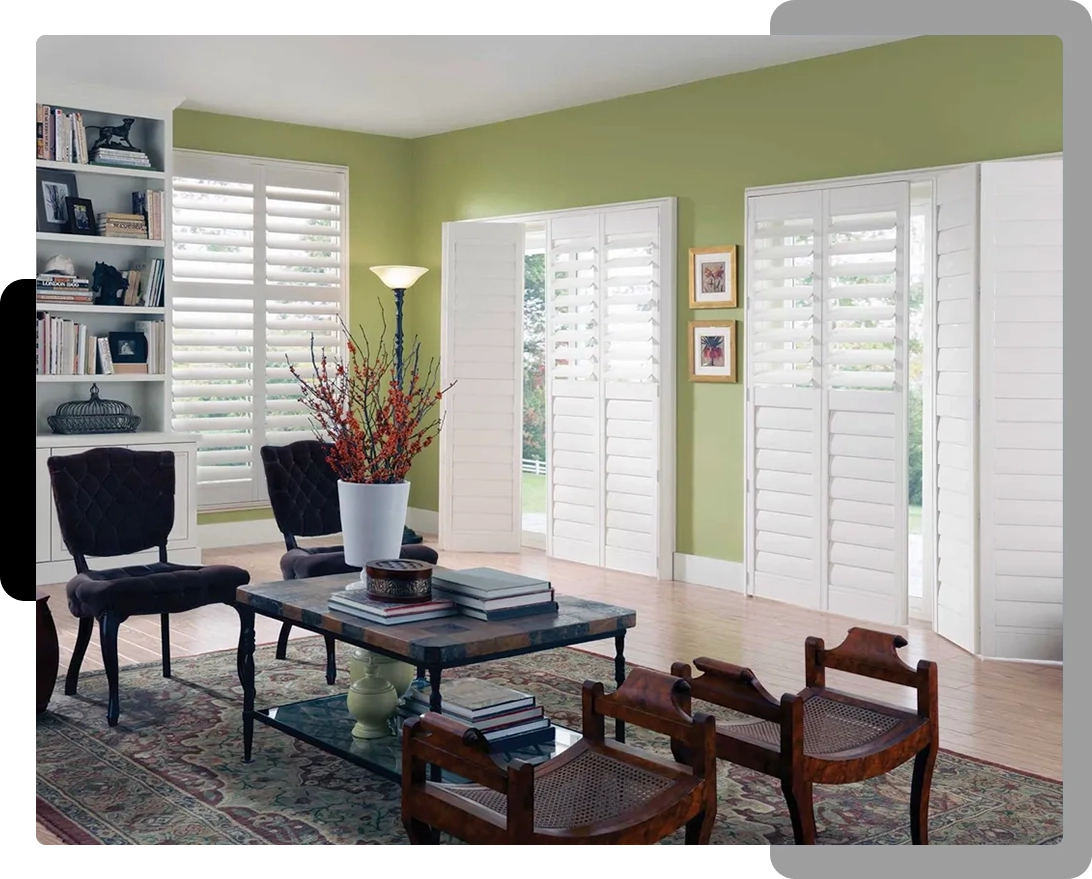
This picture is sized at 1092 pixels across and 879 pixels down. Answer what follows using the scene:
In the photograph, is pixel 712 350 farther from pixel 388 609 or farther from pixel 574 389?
pixel 388 609

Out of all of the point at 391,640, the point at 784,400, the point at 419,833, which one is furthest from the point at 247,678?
the point at 784,400

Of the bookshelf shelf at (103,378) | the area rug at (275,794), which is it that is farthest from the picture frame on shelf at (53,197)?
the area rug at (275,794)

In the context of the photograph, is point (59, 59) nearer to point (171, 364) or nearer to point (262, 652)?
point (171, 364)

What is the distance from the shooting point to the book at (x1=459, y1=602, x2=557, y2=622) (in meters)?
3.29

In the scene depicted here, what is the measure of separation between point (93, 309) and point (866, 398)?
13.3 feet

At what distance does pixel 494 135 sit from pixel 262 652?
12.9 ft

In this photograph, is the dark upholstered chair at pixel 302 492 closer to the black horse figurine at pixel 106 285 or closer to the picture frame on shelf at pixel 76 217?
the black horse figurine at pixel 106 285

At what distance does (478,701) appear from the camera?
3178mm

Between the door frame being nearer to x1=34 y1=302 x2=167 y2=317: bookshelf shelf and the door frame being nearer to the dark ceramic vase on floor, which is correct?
x1=34 y1=302 x2=167 y2=317: bookshelf shelf

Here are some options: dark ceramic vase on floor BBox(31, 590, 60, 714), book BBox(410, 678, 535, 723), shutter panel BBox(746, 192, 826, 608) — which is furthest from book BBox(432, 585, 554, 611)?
shutter panel BBox(746, 192, 826, 608)

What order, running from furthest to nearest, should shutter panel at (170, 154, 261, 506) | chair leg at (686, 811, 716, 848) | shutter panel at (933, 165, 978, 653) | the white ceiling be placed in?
1. shutter panel at (170, 154, 261, 506)
2. the white ceiling
3. shutter panel at (933, 165, 978, 653)
4. chair leg at (686, 811, 716, 848)

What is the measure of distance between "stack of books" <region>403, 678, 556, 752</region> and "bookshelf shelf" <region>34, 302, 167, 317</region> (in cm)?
414

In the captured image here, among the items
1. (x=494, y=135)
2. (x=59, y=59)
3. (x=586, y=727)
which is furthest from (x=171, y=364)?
(x=586, y=727)

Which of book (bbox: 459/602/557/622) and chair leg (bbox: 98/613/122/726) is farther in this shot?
chair leg (bbox: 98/613/122/726)
